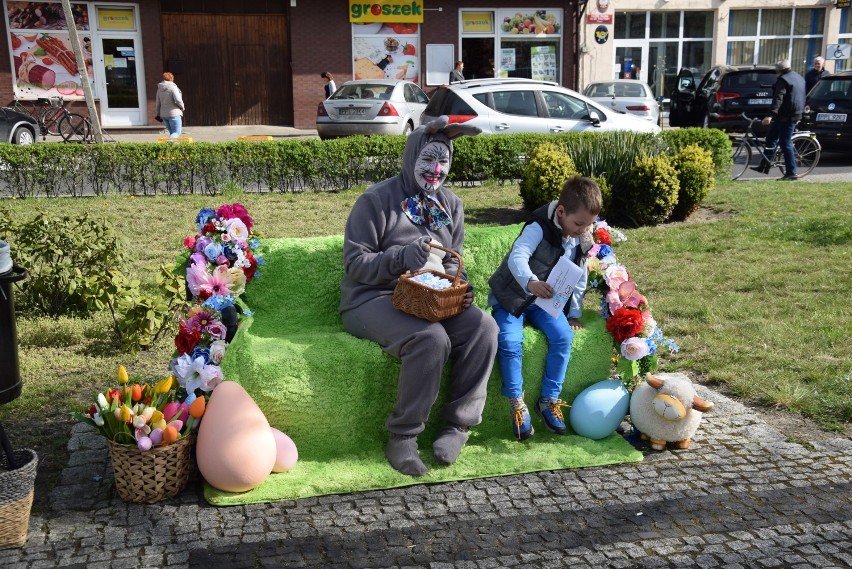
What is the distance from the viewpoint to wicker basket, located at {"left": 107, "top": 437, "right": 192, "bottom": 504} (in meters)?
4.03

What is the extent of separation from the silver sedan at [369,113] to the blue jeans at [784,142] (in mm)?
6636

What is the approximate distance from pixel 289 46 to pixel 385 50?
2.55 metres

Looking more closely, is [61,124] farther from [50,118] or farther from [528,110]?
[528,110]

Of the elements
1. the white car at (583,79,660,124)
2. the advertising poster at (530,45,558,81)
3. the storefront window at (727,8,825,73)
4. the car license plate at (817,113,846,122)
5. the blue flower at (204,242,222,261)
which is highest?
the storefront window at (727,8,825,73)

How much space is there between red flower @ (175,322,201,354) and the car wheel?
13.9 m

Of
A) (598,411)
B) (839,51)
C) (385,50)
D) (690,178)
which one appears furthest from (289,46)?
(598,411)

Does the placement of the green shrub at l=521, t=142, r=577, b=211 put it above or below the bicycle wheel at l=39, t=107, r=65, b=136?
below

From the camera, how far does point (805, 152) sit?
1471 cm

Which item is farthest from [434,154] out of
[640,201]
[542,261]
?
[640,201]

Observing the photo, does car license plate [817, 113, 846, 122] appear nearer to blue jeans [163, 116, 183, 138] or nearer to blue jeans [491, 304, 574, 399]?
blue jeans [163, 116, 183, 138]

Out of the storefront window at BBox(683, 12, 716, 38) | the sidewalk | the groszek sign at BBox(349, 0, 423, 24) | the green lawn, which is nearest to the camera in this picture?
the green lawn

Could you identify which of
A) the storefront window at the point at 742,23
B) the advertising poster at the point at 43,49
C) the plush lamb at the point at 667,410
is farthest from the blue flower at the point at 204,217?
the storefront window at the point at 742,23

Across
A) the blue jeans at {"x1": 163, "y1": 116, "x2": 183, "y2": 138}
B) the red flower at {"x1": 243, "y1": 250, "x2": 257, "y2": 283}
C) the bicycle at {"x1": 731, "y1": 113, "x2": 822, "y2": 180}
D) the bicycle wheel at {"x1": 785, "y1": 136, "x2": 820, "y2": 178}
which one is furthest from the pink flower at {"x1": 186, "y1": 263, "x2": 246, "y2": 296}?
the blue jeans at {"x1": 163, "y1": 116, "x2": 183, "y2": 138}

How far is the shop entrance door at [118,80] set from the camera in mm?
22875
